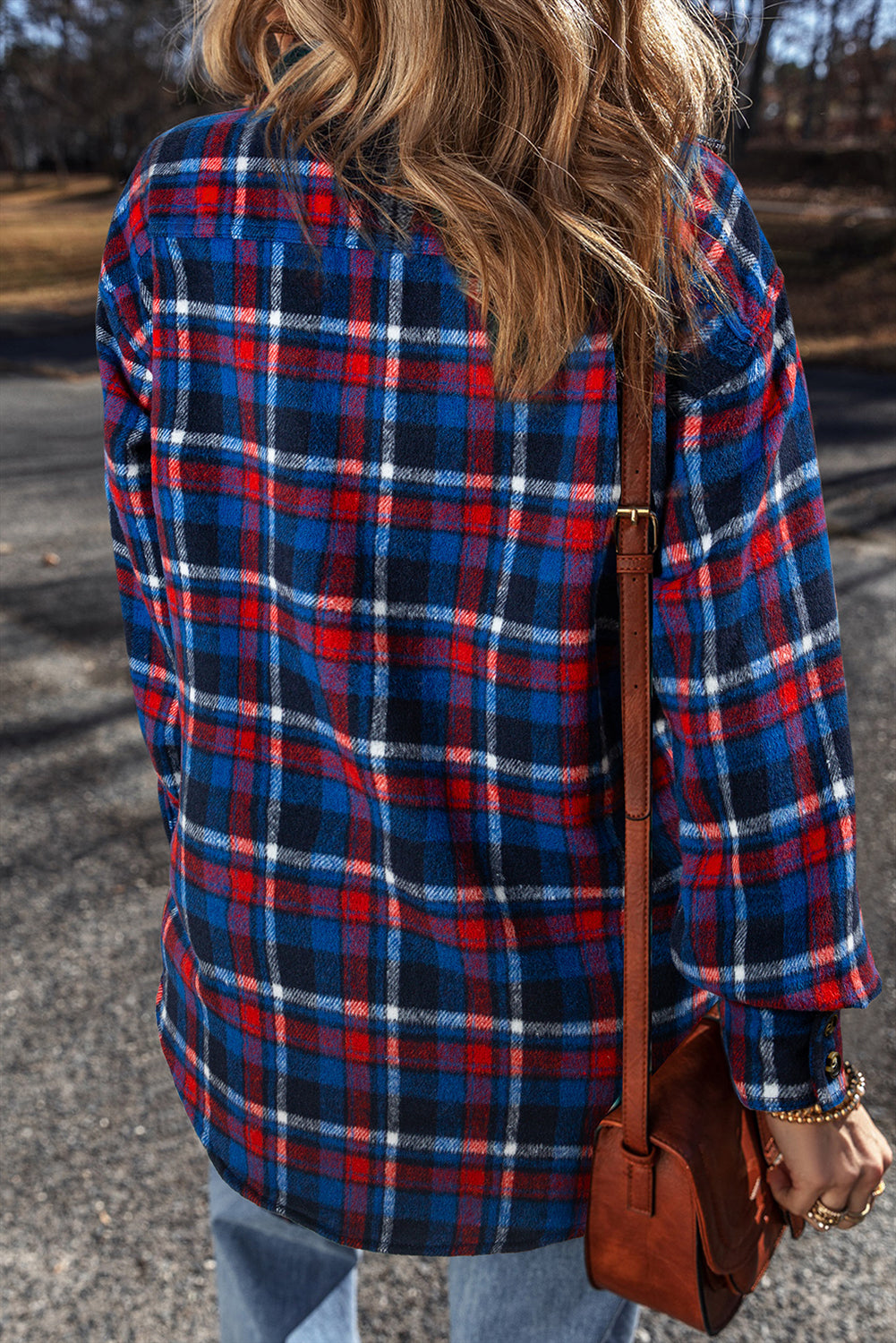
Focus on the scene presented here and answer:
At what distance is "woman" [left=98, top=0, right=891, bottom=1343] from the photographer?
874mm

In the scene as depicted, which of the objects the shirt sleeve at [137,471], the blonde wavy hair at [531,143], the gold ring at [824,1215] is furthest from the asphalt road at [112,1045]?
the blonde wavy hair at [531,143]

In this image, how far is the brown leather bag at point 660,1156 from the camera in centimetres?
97

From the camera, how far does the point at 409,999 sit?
1041mm

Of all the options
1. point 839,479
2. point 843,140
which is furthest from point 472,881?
point 843,140

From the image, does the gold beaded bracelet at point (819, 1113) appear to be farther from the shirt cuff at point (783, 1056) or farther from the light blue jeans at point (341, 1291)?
the light blue jeans at point (341, 1291)

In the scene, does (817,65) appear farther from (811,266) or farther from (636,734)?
(636,734)

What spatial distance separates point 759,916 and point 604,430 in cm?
45

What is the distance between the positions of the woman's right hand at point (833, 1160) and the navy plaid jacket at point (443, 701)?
0.17 feet

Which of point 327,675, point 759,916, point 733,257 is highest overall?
point 733,257

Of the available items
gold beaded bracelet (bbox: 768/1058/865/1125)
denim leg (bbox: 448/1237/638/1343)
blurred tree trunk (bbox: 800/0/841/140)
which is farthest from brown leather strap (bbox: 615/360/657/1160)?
blurred tree trunk (bbox: 800/0/841/140)

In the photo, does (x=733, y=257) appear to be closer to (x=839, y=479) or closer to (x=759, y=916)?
(x=759, y=916)

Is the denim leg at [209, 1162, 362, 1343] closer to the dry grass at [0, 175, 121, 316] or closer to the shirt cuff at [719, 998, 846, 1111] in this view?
the shirt cuff at [719, 998, 846, 1111]

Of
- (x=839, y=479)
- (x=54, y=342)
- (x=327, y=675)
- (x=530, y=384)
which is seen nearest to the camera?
(x=530, y=384)

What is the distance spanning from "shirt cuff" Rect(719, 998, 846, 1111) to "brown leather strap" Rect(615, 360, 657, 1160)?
90 millimetres
